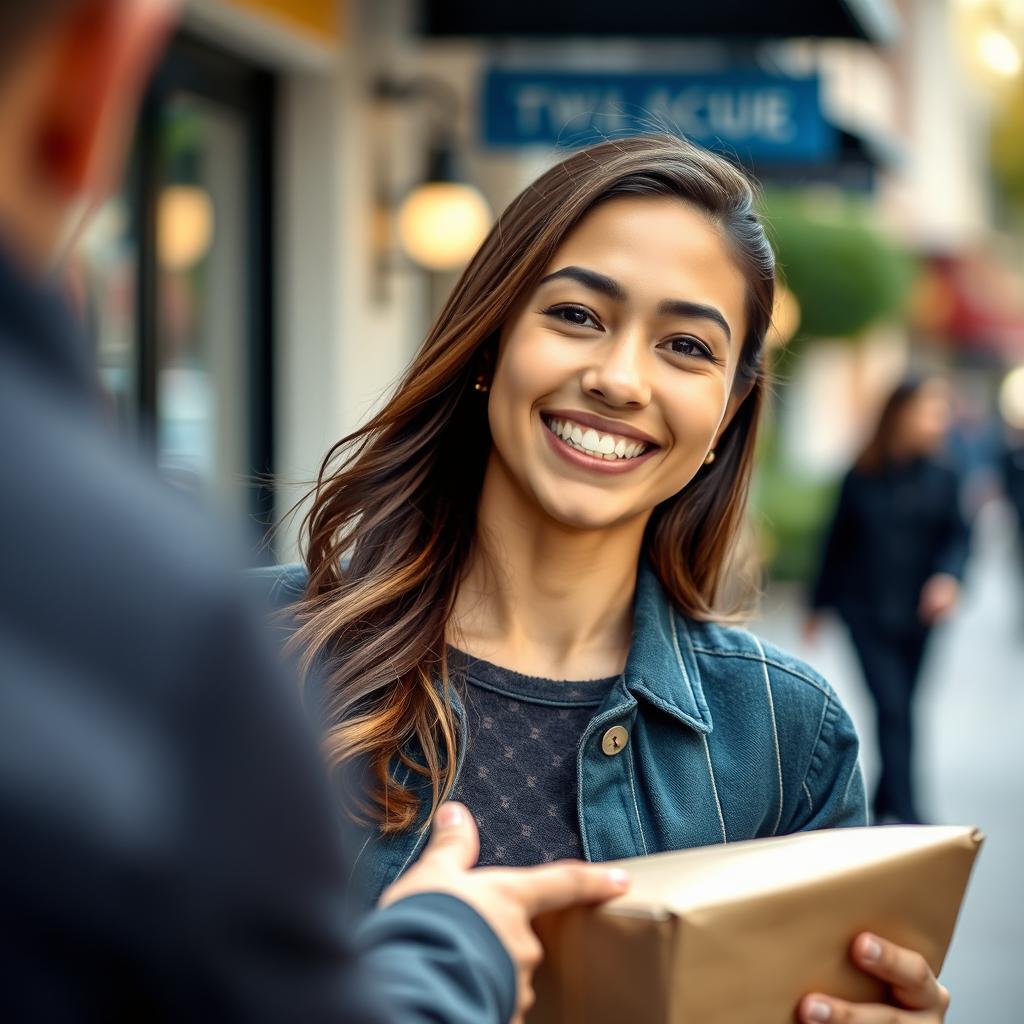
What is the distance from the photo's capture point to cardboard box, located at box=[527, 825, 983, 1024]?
4.19ft

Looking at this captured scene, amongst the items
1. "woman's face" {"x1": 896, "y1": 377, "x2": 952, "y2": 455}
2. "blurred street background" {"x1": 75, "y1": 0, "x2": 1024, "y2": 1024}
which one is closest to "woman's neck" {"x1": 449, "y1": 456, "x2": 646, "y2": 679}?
"blurred street background" {"x1": 75, "y1": 0, "x2": 1024, "y2": 1024}

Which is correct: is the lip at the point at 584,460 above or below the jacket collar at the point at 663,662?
above

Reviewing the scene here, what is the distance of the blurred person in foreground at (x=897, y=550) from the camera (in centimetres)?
736

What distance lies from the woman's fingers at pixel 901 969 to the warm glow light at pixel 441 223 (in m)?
6.79

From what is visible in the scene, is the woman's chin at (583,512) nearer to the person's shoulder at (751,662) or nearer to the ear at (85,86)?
the person's shoulder at (751,662)

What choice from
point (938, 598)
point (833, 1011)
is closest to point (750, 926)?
point (833, 1011)

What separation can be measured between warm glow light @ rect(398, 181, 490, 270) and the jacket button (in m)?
6.41

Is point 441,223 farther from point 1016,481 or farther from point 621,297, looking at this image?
point 1016,481

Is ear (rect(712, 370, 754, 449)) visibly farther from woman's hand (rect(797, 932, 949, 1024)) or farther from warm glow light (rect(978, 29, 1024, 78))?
warm glow light (rect(978, 29, 1024, 78))

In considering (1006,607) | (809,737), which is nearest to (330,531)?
(809,737)

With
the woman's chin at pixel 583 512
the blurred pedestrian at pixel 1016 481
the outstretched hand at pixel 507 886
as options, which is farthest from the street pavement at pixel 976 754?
the outstretched hand at pixel 507 886

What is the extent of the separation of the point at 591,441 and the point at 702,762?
376 millimetres

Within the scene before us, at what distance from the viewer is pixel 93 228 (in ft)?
20.2

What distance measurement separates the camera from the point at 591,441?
183cm
